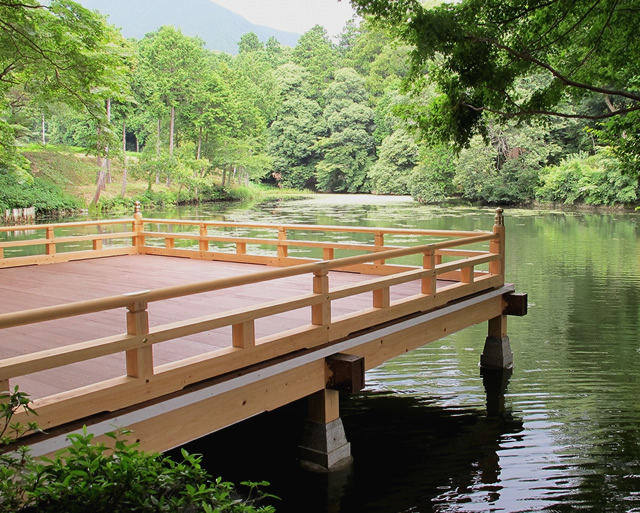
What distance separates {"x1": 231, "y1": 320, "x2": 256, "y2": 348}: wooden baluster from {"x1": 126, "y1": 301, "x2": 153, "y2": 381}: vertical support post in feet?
2.56

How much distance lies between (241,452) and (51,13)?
883 centimetres

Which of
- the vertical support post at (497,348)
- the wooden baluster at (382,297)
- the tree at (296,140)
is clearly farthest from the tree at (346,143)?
the wooden baluster at (382,297)

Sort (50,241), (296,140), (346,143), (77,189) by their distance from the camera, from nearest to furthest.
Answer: (50,241)
(77,189)
(346,143)
(296,140)

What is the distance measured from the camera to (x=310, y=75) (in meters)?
62.4

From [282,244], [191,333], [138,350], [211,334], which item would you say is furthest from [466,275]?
[138,350]

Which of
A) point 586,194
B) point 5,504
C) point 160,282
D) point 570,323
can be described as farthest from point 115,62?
point 586,194

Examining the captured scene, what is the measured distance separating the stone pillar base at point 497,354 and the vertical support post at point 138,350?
5.70 metres

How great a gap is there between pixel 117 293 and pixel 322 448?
328 cm

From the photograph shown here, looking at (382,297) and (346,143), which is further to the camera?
(346,143)

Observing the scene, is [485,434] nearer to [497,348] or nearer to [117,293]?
[497,348]

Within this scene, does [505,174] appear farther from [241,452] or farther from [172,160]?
[241,452]

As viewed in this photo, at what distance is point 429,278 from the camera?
22.6ft

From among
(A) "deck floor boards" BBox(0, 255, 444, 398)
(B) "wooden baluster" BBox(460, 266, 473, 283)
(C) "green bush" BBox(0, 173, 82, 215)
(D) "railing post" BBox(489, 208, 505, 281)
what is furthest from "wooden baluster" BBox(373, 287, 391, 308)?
(C) "green bush" BBox(0, 173, 82, 215)

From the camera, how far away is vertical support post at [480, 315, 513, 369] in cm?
866
